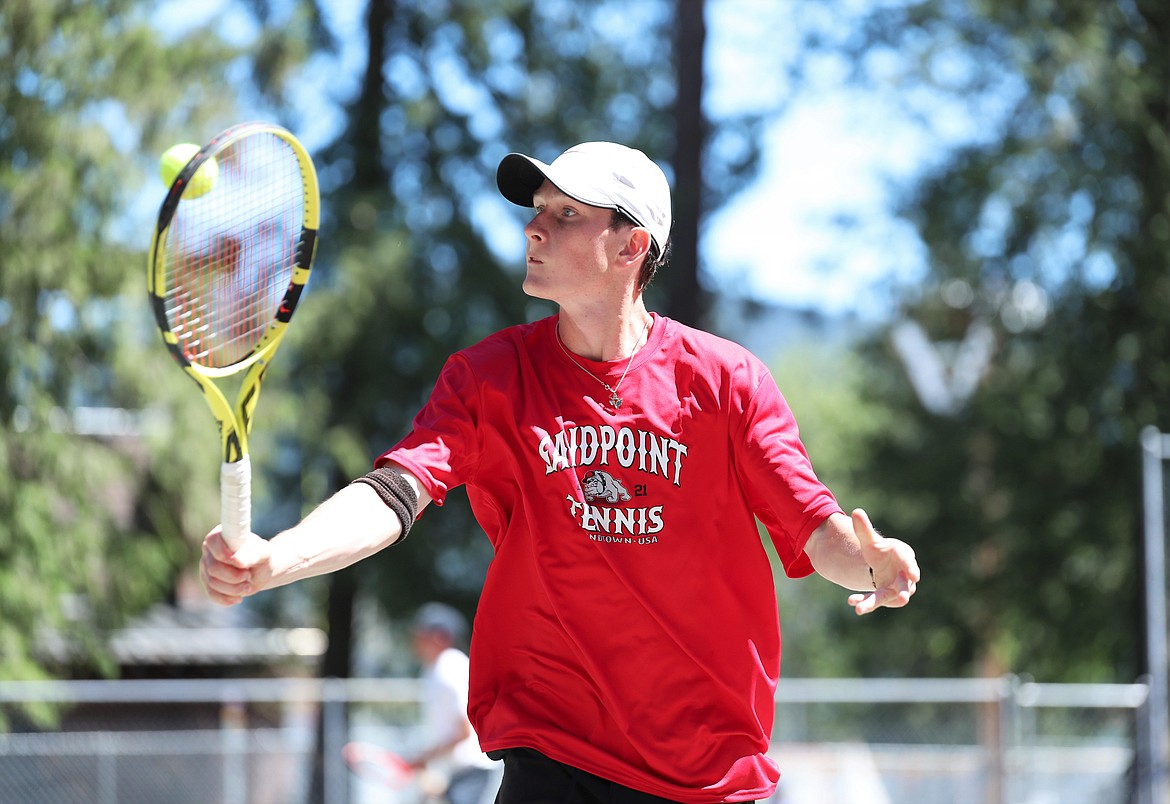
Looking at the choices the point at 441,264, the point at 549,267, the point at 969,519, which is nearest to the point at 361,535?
the point at 549,267

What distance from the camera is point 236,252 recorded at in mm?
3463

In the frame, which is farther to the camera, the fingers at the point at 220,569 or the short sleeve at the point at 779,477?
the short sleeve at the point at 779,477

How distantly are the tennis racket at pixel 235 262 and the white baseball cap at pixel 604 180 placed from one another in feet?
1.51

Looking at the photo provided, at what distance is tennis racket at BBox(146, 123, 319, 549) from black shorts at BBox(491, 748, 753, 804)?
869 mm

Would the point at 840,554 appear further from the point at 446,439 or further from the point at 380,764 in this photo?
the point at 380,764

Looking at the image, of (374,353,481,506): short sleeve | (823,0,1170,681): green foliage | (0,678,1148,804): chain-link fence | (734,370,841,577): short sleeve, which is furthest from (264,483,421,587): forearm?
(823,0,1170,681): green foliage

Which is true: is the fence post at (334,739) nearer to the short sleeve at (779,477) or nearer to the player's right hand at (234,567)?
the short sleeve at (779,477)

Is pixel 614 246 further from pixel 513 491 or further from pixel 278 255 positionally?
pixel 278 255

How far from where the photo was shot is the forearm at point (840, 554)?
2676 millimetres

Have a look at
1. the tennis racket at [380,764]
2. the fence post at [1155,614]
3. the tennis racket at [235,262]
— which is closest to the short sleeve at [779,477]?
the tennis racket at [235,262]

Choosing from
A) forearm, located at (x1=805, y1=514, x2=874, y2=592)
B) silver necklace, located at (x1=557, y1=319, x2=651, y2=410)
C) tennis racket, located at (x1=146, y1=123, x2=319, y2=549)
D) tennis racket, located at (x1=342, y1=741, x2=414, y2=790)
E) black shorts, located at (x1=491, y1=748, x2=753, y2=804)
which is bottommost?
tennis racket, located at (x1=342, y1=741, x2=414, y2=790)

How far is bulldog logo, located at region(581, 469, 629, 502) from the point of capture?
2.90m

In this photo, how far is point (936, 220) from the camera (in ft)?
55.1

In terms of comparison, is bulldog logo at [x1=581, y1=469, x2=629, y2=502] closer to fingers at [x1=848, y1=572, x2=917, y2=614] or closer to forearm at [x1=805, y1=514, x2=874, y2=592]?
forearm at [x1=805, y1=514, x2=874, y2=592]
